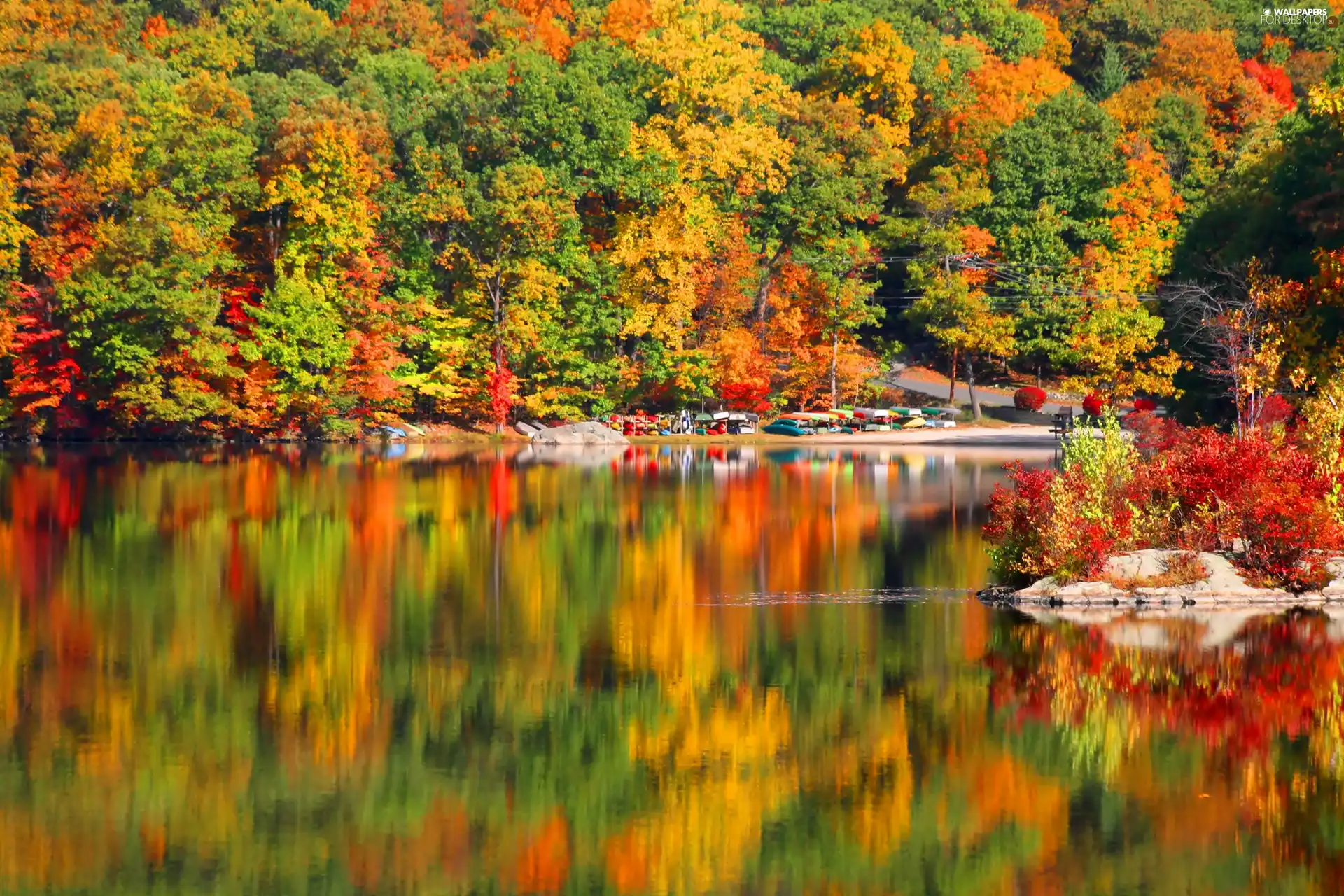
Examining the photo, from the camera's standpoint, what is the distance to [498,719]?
2033cm

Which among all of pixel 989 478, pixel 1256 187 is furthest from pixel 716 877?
pixel 1256 187

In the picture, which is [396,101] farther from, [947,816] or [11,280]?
[947,816]

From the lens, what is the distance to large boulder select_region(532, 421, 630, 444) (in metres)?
78.2

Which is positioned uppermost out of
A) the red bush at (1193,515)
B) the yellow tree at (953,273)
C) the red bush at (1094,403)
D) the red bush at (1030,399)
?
the yellow tree at (953,273)

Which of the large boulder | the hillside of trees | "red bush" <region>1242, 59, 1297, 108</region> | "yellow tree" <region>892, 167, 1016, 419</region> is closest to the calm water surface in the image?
the hillside of trees

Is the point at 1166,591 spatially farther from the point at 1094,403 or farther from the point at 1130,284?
the point at 1130,284

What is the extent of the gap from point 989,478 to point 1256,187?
40.1 feet

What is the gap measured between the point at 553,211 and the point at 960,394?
23.3 metres

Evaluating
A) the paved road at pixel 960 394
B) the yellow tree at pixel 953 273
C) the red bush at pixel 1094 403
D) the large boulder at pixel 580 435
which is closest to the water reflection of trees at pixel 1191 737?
the large boulder at pixel 580 435

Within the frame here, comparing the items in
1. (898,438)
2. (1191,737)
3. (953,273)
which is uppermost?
(953,273)

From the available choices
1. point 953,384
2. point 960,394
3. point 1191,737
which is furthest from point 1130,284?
point 1191,737

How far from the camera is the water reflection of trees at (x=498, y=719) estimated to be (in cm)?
1549

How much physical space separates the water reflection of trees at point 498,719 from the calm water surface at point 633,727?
6 centimetres

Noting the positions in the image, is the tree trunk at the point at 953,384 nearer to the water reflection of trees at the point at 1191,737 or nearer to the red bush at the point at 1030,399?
the red bush at the point at 1030,399
